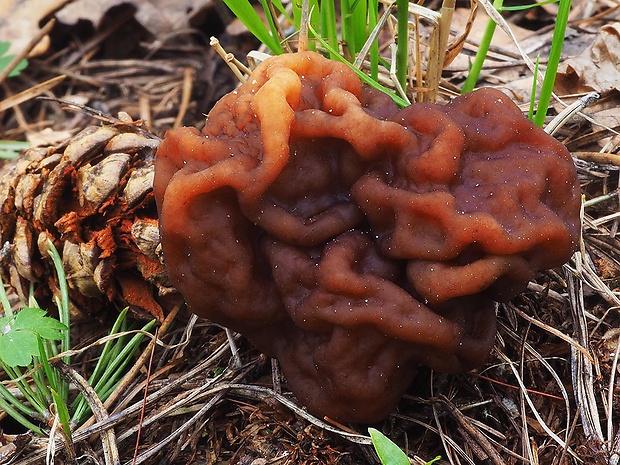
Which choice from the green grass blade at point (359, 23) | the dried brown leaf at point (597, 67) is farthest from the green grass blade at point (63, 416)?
the dried brown leaf at point (597, 67)

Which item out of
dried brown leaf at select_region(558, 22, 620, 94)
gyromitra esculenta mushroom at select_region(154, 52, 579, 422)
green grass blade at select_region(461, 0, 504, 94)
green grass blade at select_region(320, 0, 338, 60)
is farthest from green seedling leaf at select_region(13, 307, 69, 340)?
dried brown leaf at select_region(558, 22, 620, 94)

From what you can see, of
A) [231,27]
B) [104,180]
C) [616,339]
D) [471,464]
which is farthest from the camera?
[231,27]

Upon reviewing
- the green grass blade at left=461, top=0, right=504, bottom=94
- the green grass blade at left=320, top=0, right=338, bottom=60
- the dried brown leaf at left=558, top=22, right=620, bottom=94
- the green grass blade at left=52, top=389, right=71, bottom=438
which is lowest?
the green grass blade at left=52, top=389, right=71, bottom=438

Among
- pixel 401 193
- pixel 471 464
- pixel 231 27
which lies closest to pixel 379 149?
pixel 401 193

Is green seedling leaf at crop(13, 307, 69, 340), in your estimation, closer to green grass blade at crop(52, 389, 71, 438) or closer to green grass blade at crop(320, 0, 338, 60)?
green grass blade at crop(52, 389, 71, 438)

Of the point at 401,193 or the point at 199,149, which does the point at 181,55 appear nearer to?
the point at 199,149

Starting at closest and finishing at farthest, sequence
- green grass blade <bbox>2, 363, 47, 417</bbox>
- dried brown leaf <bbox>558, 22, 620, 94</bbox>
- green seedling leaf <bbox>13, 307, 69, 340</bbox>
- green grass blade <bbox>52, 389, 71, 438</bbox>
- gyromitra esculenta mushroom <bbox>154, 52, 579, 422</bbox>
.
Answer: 1. gyromitra esculenta mushroom <bbox>154, 52, 579, 422</bbox>
2. green grass blade <bbox>52, 389, 71, 438</bbox>
3. green seedling leaf <bbox>13, 307, 69, 340</bbox>
4. green grass blade <bbox>2, 363, 47, 417</bbox>
5. dried brown leaf <bbox>558, 22, 620, 94</bbox>

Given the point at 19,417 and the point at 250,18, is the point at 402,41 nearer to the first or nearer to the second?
the point at 250,18
